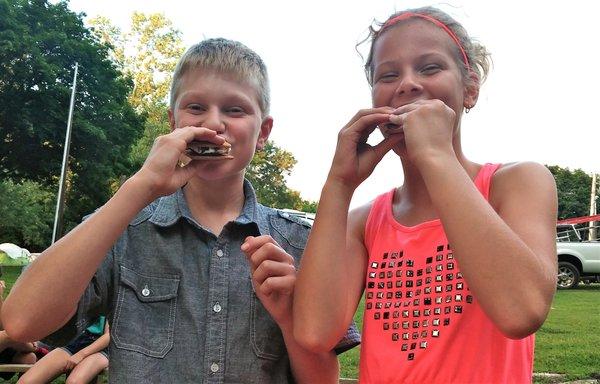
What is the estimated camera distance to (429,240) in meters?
1.78

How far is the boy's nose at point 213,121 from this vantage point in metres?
2.02

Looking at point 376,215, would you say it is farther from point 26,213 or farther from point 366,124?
point 26,213

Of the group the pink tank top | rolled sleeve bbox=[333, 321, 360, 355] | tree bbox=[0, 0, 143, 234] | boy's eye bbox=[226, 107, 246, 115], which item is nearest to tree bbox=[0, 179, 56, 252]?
tree bbox=[0, 0, 143, 234]

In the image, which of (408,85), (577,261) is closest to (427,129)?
(408,85)

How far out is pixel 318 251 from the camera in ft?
5.81

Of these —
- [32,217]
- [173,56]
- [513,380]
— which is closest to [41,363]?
[513,380]

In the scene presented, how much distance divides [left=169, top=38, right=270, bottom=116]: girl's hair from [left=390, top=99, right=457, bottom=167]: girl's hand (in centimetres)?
73

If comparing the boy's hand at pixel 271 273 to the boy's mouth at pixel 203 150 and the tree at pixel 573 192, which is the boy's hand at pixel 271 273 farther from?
the tree at pixel 573 192

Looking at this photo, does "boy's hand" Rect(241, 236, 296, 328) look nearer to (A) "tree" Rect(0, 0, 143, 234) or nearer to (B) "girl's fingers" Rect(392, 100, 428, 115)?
(B) "girl's fingers" Rect(392, 100, 428, 115)

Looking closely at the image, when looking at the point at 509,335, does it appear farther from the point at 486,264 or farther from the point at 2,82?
the point at 2,82

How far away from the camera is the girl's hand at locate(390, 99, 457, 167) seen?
1.60 m

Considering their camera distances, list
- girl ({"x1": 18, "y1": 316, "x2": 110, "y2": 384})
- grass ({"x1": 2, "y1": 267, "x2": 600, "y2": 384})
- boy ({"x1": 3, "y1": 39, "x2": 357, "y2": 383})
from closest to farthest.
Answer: boy ({"x1": 3, "y1": 39, "x2": 357, "y2": 383}) → girl ({"x1": 18, "y1": 316, "x2": 110, "y2": 384}) → grass ({"x1": 2, "y1": 267, "x2": 600, "y2": 384})

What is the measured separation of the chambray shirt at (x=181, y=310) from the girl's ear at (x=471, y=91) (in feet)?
2.94

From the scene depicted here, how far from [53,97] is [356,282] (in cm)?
2937
